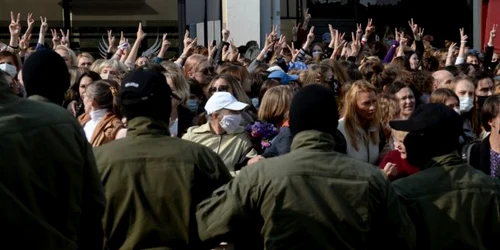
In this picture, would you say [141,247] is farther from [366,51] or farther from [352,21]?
[352,21]

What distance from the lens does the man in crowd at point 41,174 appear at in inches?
147

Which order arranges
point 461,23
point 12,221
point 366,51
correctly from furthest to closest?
point 461,23 < point 366,51 < point 12,221

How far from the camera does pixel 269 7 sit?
874 inches

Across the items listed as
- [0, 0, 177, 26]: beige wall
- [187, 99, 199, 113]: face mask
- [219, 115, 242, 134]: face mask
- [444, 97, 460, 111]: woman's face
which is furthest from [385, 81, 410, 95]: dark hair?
[0, 0, 177, 26]: beige wall

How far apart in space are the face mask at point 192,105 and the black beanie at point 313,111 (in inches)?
165

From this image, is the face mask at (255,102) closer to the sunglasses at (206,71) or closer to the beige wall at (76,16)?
the sunglasses at (206,71)

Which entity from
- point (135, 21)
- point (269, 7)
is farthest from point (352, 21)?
point (135, 21)

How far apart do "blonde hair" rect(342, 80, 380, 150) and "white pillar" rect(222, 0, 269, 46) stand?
13851mm

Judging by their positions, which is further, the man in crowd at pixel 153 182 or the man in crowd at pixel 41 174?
the man in crowd at pixel 153 182

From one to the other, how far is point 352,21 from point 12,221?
2438 cm

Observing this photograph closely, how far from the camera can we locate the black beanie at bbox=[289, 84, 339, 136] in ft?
14.9

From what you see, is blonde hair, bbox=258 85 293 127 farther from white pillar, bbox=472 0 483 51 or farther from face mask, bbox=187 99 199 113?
white pillar, bbox=472 0 483 51

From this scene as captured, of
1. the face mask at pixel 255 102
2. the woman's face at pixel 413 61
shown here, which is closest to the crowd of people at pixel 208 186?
the face mask at pixel 255 102

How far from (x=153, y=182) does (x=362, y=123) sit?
10.5ft
